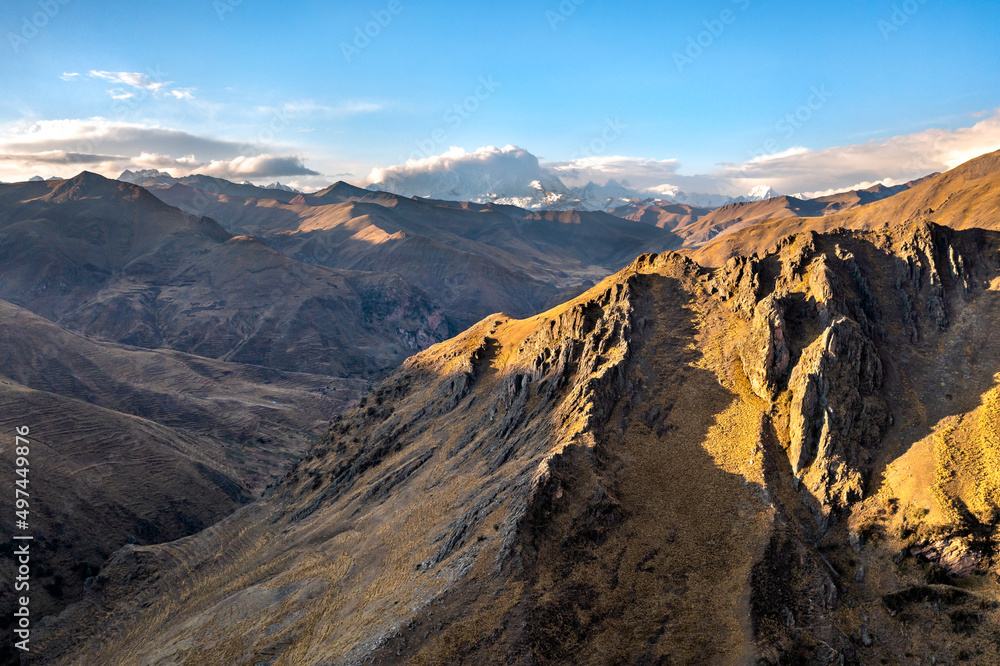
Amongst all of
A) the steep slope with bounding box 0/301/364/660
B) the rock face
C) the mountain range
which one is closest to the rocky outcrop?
the mountain range

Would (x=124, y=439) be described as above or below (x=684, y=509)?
below

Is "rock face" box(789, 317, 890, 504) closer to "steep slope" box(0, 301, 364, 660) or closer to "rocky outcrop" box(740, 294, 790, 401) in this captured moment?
"rocky outcrop" box(740, 294, 790, 401)

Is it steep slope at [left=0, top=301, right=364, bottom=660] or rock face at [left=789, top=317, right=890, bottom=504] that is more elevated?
rock face at [left=789, top=317, right=890, bottom=504]

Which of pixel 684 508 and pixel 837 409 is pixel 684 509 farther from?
pixel 837 409

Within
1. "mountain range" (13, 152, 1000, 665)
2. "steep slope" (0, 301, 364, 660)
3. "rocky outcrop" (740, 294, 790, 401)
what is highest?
"rocky outcrop" (740, 294, 790, 401)

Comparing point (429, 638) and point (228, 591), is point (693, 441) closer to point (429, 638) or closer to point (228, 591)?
point (429, 638)

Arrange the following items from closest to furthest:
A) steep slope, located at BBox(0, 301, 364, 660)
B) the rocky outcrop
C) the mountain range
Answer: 1. the mountain range
2. the rocky outcrop
3. steep slope, located at BBox(0, 301, 364, 660)

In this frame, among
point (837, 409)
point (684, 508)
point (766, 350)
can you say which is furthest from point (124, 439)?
point (837, 409)

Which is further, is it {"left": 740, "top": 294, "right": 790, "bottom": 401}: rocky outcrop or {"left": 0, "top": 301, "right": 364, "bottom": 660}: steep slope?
{"left": 0, "top": 301, "right": 364, "bottom": 660}: steep slope
